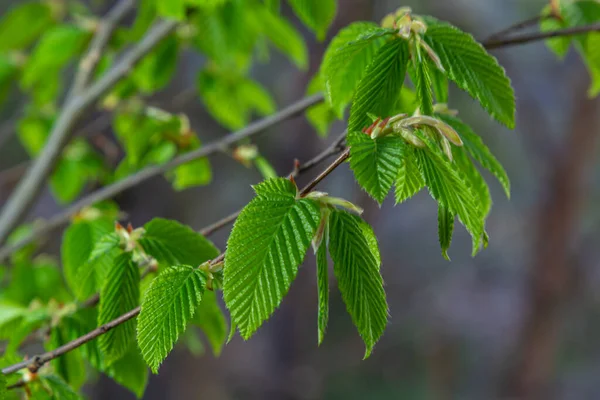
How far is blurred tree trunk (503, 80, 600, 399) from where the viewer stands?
2.39 metres

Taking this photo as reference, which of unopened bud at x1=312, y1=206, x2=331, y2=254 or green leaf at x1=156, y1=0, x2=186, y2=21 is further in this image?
green leaf at x1=156, y1=0, x2=186, y2=21

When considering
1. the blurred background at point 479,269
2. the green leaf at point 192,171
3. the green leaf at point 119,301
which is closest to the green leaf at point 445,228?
the green leaf at point 119,301

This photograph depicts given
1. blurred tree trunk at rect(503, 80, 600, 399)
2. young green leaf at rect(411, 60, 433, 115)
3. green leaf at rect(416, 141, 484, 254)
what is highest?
young green leaf at rect(411, 60, 433, 115)

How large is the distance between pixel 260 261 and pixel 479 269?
4.27 m

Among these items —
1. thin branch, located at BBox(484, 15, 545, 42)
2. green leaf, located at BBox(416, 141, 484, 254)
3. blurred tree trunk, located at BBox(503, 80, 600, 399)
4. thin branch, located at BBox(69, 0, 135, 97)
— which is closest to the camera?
green leaf, located at BBox(416, 141, 484, 254)

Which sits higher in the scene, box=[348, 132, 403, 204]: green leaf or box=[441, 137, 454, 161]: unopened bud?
box=[348, 132, 403, 204]: green leaf

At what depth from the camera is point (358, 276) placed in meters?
0.35

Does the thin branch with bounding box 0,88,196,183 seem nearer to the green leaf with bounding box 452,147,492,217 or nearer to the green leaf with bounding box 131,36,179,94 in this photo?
the green leaf with bounding box 131,36,179,94

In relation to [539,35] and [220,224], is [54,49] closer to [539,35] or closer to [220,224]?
[220,224]

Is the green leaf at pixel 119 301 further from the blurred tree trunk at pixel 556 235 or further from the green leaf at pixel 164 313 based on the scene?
the blurred tree trunk at pixel 556 235

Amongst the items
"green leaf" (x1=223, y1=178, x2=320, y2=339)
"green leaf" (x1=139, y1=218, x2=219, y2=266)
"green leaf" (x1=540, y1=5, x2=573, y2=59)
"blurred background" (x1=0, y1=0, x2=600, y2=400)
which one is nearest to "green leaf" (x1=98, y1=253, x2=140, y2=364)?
"green leaf" (x1=139, y1=218, x2=219, y2=266)

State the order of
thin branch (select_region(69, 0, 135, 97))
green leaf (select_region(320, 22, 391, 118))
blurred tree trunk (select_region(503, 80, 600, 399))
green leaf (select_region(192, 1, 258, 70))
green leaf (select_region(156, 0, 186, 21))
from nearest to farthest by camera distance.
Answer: green leaf (select_region(320, 22, 391, 118)) < green leaf (select_region(156, 0, 186, 21)) < green leaf (select_region(192, 1, 258, 70)) < thin branch (select_region(69, 0, 135, 97)) < blurred tree trunk (select_region(503, 80, 600, 399))

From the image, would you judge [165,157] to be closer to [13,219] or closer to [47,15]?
[13,219]

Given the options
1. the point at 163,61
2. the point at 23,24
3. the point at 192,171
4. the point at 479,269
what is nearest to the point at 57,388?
the point at 192,171
